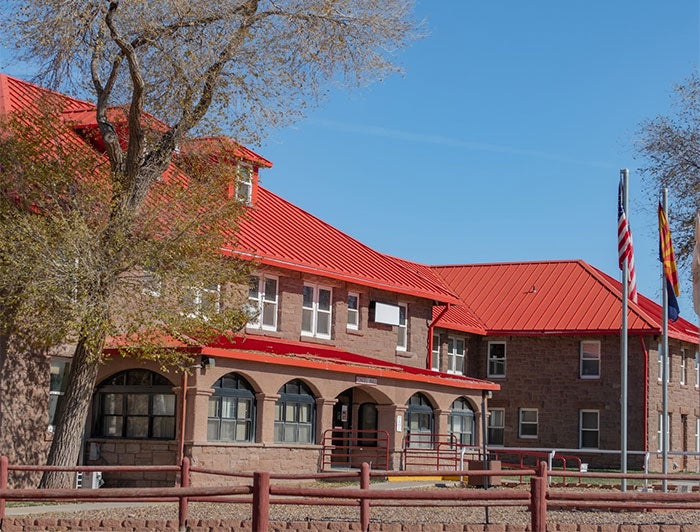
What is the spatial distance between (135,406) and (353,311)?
994 cm

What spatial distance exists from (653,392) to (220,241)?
23116mm

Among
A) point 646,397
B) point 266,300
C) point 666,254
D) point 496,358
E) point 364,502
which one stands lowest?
point 364,502

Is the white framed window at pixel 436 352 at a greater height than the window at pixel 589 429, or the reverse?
the white framed window at pixel 436 352

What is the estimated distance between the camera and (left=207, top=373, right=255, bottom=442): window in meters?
27.4

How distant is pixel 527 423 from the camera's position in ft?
147

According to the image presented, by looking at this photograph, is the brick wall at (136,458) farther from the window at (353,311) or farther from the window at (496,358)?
the window at (496,358)

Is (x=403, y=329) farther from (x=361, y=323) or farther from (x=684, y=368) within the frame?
(x=684, y=368)

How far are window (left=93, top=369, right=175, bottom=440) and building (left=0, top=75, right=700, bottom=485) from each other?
33mm

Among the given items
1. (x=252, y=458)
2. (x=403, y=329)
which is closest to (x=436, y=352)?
(x=403, y=329)

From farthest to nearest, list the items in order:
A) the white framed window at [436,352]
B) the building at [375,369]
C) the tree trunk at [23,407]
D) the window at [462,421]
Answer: the white framed window at [436,352] → the window at [462,421] → the building at [375,369] → the tree trunk at [23,407]

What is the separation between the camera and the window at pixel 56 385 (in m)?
26.4

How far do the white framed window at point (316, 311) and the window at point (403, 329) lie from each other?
3846 millimetres

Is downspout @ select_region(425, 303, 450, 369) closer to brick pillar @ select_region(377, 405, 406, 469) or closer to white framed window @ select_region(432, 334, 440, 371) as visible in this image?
white framed window @ select_region(432, 334, 440, 371)

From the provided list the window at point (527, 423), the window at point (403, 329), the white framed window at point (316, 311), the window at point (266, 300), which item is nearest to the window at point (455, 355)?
the window at point (527, 423)
